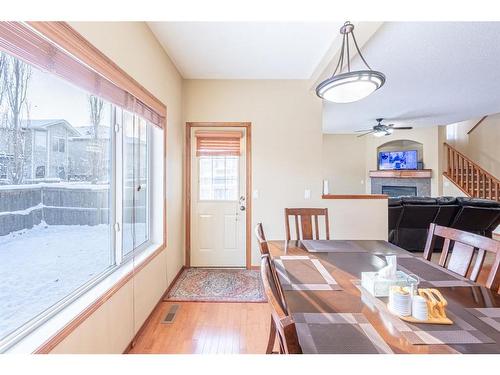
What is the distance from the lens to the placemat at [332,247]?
6.30 feet

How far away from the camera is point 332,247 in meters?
2.01

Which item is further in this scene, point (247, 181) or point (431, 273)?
point (247, 181)

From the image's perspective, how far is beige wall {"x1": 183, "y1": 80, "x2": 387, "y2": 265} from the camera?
355 centimetres

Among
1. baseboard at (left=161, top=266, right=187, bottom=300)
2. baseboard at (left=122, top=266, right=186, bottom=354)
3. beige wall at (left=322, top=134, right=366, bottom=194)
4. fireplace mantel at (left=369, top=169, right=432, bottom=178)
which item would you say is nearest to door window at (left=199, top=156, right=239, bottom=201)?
baseboard at (left=161, top=266, right=187, bottom=300)

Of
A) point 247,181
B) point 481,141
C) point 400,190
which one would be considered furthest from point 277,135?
point 481,141

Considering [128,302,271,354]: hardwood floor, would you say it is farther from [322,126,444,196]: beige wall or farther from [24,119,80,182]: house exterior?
[322,126,444,196]: beige wall

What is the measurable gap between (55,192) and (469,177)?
8.74m

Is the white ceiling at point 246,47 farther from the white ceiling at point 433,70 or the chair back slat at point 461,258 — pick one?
the chair back slat at point 461,258

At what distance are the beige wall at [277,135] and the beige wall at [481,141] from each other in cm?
591

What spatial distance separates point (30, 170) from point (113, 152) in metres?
0.80

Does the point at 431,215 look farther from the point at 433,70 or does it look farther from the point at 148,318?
the point at 148,318

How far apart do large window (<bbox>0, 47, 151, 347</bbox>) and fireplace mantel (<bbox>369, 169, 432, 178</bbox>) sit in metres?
7.47

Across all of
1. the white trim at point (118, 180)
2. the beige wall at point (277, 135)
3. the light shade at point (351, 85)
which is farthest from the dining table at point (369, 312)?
the beige wall at point (277, 135)
